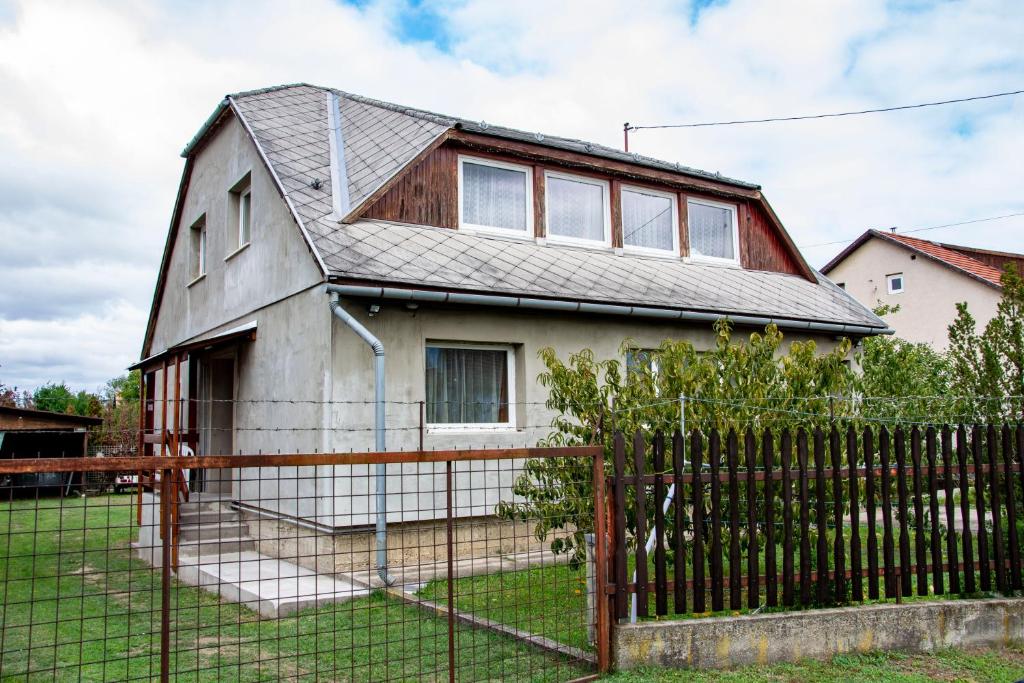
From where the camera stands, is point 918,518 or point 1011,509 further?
point 1011,509

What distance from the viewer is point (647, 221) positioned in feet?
43.7

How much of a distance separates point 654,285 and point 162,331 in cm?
976

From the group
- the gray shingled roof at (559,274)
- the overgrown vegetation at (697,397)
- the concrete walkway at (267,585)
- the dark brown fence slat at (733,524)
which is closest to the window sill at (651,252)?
the gray shingled roof at (559,274)

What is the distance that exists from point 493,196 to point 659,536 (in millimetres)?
7294

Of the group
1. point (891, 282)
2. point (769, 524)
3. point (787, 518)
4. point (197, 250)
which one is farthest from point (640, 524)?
point (891, 282)

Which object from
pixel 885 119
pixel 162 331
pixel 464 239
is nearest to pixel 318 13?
pixel 464 239

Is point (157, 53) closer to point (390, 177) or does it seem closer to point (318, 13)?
point (318, 13)

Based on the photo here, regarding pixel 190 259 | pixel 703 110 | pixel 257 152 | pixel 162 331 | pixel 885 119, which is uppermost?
pixel 703 110

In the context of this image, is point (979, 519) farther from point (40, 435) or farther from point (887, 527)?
point (40, 435)

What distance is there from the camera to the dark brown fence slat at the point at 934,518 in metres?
6.10

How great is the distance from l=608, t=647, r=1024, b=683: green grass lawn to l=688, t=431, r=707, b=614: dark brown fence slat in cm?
43

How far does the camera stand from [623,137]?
1991 cm

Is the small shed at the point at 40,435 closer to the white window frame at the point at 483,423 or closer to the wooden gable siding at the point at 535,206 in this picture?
the wooden gable siding at the point at 535,206

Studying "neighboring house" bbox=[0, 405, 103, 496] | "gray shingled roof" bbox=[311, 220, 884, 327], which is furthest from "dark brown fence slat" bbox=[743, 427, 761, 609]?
"neighboring house" bbox=[0, 405, 103, 496]
